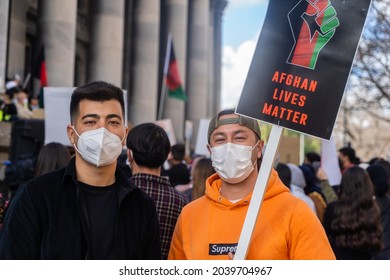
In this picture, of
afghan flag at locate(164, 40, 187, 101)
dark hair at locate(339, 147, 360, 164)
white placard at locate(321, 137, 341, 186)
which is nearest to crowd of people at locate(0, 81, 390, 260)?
white placard at locate(321, 137, 341, 186)

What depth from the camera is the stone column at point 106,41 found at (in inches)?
1080

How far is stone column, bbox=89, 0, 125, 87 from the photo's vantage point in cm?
2742

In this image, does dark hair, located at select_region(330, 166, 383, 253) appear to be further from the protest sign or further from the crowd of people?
the protest sign

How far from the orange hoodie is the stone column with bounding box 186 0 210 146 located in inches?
1429

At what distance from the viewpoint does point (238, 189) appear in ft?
12.8

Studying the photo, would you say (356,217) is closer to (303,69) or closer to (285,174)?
(285,174)

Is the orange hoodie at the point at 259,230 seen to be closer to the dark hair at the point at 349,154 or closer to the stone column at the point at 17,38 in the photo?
the dark hair at the point at 349,154

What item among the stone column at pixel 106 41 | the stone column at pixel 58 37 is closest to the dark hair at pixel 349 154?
the stone column at pixel 58 37

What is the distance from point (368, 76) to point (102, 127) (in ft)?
72.5

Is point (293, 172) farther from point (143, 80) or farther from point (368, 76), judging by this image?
point (143, 80)

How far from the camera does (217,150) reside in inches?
155

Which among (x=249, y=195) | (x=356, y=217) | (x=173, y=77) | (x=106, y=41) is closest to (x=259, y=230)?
(x=249, y=195)

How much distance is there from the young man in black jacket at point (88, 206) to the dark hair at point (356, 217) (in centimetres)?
363

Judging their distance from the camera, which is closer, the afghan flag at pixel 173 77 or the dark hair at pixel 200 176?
the dark hair at pixel 200 176
